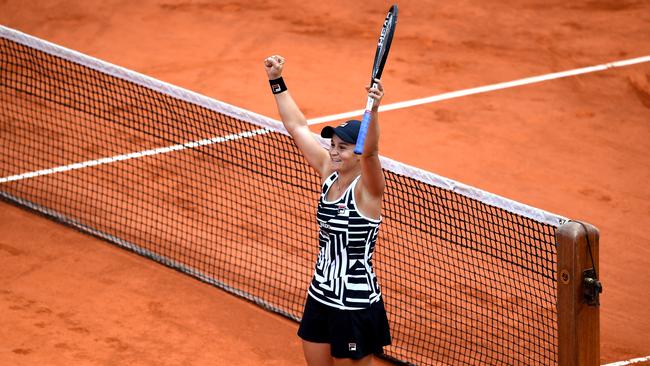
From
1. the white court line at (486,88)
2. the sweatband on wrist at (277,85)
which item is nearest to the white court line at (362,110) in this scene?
the white court line at (486,88)

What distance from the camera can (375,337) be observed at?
21.9 ft

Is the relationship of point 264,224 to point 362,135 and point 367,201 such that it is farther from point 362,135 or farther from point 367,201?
point 362,135

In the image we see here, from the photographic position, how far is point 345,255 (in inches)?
259

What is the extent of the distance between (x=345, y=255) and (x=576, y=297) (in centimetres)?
148

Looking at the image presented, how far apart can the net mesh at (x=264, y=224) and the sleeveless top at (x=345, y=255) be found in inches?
60.6

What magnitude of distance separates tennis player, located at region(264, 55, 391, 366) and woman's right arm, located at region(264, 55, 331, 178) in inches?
9.6

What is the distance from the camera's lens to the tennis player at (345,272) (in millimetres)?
6496

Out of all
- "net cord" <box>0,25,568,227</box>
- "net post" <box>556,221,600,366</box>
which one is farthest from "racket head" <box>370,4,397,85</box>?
"net cord" <box>0,25,568,227</box>

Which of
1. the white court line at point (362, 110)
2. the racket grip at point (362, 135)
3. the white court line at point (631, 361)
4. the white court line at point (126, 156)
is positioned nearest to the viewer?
the racket grip at point (362, 135)

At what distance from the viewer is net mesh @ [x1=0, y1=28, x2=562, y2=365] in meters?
9.33

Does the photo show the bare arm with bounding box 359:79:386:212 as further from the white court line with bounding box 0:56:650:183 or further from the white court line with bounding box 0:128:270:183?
the white court line with bounding box 0:128:270:183

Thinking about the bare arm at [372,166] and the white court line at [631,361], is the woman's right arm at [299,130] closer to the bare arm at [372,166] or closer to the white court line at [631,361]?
the bare arm at [372,166]

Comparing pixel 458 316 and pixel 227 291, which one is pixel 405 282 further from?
pixel 227 291

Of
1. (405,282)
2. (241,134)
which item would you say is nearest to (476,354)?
(405,282)
